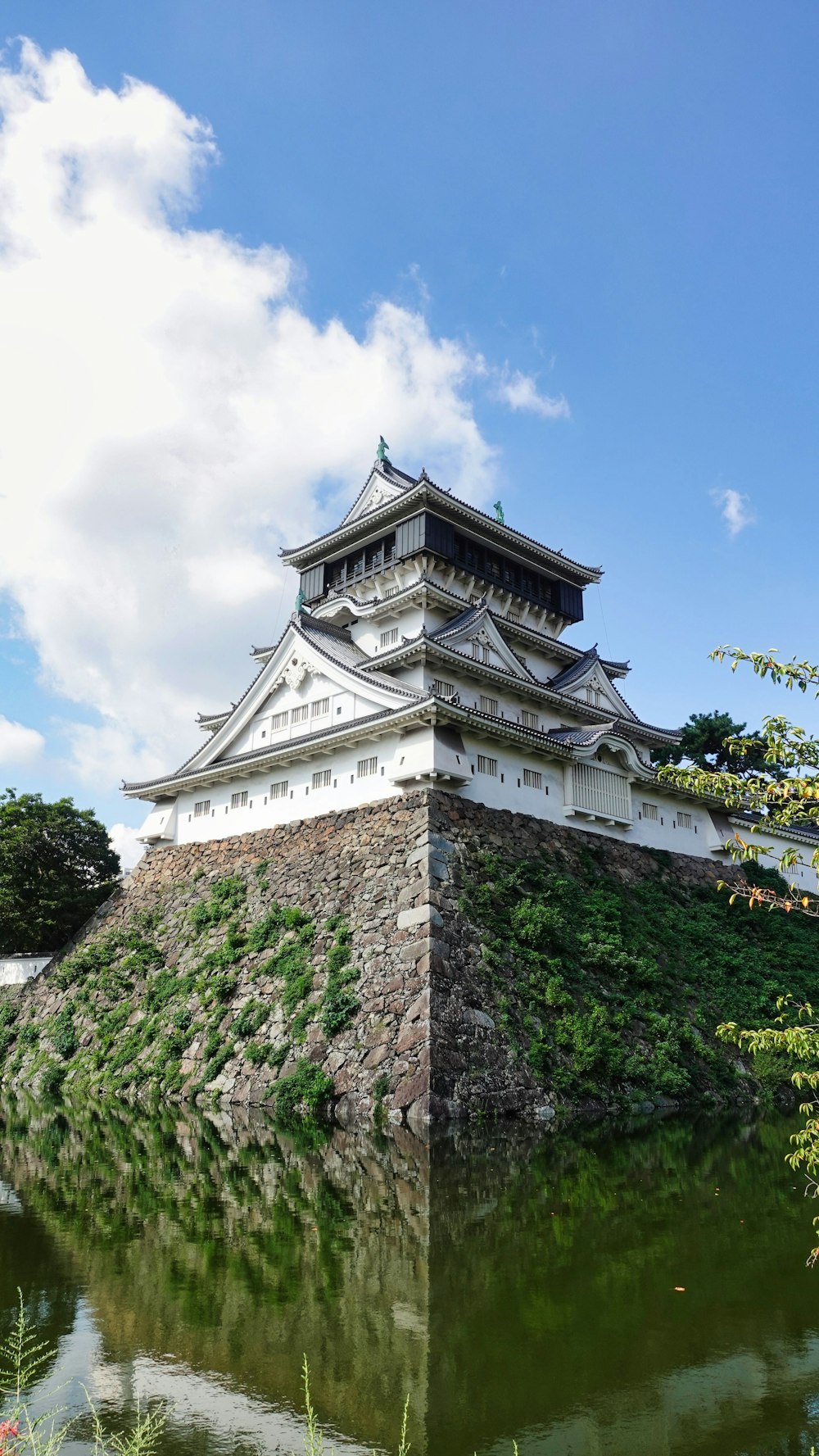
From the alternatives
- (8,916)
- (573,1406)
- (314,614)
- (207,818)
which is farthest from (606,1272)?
(8,916)

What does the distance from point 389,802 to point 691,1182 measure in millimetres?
10634

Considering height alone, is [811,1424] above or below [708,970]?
below

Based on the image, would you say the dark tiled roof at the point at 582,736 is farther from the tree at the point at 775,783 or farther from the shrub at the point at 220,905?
the tree at the point at 775,783

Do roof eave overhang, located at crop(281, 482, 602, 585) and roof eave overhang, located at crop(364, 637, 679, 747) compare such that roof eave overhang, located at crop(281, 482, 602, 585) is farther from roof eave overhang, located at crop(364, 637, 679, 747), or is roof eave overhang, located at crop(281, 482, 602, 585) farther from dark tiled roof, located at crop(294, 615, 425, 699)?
roof eave overhang, located at crop(364, 637, 679, 747)

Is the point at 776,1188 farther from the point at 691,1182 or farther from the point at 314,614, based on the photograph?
the point at 314,614

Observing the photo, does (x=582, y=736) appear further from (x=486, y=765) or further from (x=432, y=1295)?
(x=432, y=1295)

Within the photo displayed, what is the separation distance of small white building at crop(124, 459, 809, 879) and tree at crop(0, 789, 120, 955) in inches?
281

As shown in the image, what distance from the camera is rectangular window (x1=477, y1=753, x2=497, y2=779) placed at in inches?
832

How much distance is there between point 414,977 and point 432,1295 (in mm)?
9204

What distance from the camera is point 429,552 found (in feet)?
89.1

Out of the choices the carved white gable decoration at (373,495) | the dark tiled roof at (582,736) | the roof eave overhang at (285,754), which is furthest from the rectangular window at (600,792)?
the carved white gable decoration at (373,495)

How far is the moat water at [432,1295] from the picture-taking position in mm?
5117

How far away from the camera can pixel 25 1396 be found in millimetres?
5379

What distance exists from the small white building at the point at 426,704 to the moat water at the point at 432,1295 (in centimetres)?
988
